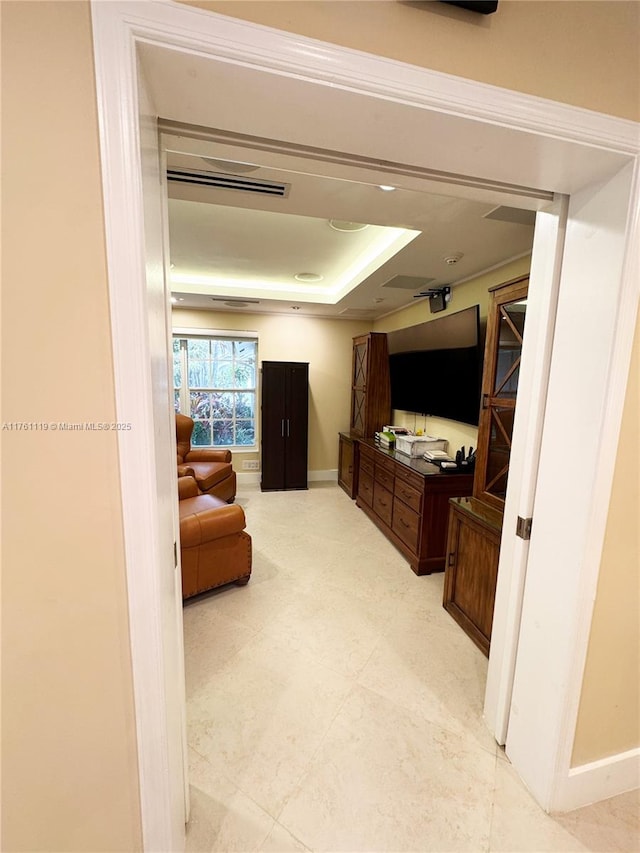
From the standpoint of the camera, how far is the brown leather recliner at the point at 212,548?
2.23 meters

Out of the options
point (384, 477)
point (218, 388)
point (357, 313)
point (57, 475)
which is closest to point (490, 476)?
point (384, 477)

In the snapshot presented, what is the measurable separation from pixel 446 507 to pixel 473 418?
718mm

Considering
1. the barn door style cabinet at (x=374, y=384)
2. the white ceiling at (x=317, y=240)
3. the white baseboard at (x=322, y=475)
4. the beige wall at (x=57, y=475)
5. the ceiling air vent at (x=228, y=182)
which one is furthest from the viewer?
the white baseboard at (x=322, y=475)

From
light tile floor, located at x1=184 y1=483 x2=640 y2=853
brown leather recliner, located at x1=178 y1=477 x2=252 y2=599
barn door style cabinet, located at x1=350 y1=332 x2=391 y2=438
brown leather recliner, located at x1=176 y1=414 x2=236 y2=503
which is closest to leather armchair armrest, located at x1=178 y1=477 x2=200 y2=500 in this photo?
brown leather recliner, located at x1=178 y1=477 x2=252 y2=599

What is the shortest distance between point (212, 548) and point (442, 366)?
2328 mm

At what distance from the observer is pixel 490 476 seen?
1.99 meters

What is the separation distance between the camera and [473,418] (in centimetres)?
260

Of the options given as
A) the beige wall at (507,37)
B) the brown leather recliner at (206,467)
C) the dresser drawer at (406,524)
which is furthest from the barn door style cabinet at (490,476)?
the brown leather recliner at (206,467)

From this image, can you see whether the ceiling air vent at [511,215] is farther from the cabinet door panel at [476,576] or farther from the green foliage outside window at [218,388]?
the green foliage outside window at [218,388]

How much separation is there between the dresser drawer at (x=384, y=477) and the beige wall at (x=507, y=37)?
8.91ft

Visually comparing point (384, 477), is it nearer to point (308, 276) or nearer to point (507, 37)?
point (308, 276)

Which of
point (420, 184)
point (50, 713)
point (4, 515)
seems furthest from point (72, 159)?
point (50, 713)

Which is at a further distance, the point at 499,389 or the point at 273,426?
the point at 273,426

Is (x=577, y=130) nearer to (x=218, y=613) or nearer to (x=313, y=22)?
(x=313, y=22)
